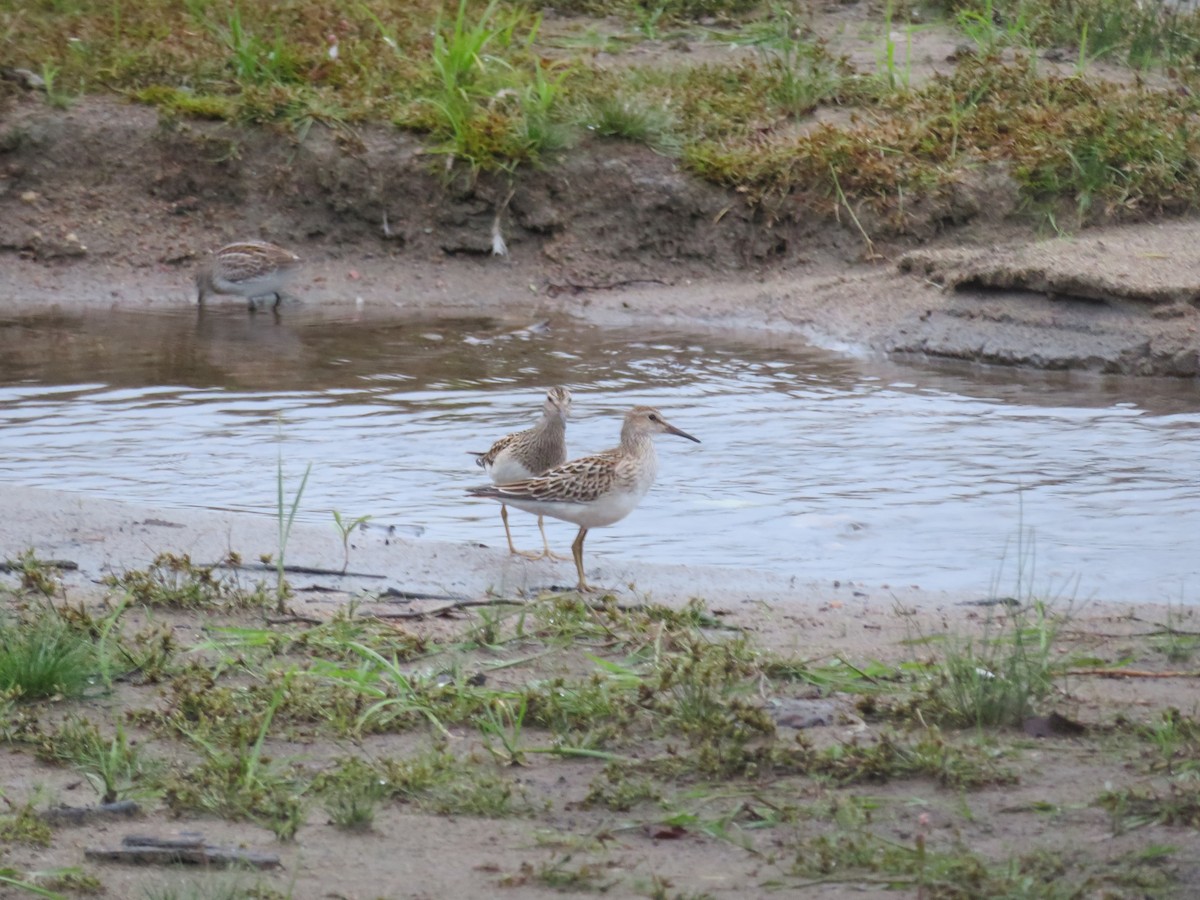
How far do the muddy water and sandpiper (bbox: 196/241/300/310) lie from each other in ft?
1.28

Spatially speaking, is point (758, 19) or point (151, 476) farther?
point (758, 19)

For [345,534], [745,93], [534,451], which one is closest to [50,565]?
[345,534]

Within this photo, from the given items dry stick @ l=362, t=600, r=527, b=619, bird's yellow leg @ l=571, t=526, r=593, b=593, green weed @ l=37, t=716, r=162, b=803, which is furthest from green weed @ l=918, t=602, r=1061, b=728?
green weed @ l=37, t=716, r=162, b=803

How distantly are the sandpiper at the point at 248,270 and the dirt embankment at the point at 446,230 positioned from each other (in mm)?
394

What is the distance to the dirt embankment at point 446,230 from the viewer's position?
11391 mm

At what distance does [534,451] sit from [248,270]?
15.6ft

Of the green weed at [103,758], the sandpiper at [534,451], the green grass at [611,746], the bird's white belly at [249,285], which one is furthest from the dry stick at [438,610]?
the bird's white belly at [249,285]

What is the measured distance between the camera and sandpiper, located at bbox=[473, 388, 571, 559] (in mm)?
7301

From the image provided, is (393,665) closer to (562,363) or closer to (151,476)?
(151,476)

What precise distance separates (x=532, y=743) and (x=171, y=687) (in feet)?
3.51

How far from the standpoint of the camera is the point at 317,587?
5.95m

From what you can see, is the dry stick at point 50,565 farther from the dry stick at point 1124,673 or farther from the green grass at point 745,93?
the green grass at point 745,93

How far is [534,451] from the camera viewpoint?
290 inches

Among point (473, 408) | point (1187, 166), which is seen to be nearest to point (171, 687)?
point (473, 408)
